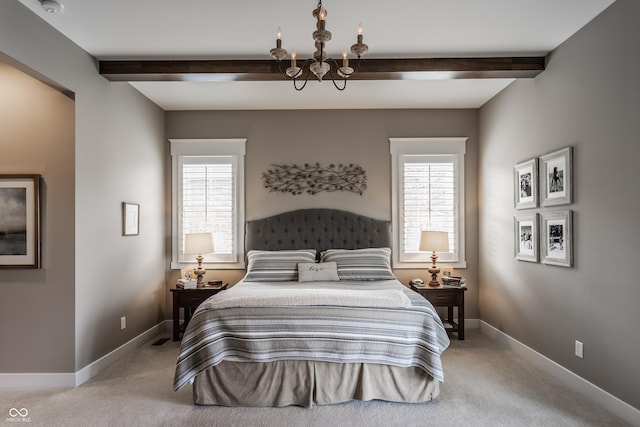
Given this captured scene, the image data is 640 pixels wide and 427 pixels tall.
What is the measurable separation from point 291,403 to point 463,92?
3.64 meters

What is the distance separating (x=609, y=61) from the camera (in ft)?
9.30

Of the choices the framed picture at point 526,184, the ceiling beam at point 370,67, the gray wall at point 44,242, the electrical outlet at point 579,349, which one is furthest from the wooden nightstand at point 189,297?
the electrical outlet at point 579,349

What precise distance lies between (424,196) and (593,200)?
2215mm


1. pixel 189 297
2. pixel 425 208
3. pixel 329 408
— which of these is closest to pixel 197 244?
pixel 189 297

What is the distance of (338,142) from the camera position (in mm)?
5145

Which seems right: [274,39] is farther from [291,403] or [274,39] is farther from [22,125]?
[291,403]

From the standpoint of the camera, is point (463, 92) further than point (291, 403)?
Yes

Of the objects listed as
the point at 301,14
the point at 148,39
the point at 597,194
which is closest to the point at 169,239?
the point at 148,39

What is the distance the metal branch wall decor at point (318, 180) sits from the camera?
5125 mm

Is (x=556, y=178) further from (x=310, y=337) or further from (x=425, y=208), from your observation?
(x=310, y=337)

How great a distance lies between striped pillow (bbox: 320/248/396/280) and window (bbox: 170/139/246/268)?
47.4 inches

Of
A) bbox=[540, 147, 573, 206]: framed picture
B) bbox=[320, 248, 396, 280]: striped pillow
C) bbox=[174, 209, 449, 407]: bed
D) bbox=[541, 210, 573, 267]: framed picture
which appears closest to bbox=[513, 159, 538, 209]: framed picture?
bbox=[540, 147, 573, 206]: framed picture

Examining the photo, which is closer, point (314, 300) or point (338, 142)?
point (314, 300)

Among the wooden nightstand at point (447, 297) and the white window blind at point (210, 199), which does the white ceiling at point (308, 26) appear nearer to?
the white window blind at point (210, 199)
